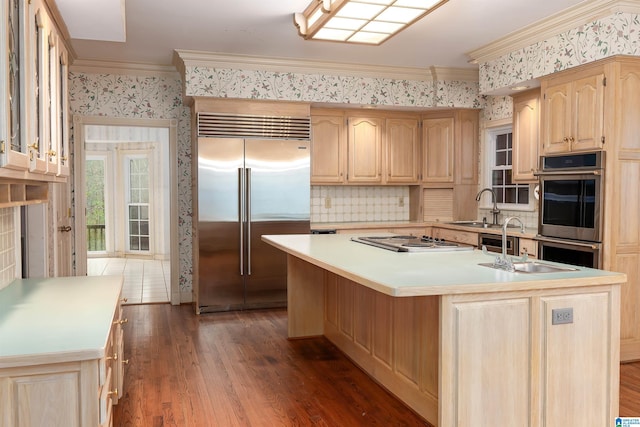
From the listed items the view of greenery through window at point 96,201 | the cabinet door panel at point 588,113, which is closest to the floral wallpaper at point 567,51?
the cabinet door panel at point 588,113

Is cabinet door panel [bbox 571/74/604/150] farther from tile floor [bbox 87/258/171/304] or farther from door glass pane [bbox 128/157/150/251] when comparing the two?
door glass pane [bbox 128/157/150/251]

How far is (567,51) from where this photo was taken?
4.41m

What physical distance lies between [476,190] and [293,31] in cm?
305

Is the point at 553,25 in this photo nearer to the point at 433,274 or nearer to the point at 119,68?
the point at 433,274

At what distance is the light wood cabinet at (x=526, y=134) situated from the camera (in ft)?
17.5

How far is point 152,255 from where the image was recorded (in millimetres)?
10328

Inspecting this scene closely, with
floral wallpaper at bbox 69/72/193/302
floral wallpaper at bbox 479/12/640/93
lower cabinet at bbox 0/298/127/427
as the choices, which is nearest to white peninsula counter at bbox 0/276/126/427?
lower cabinet at bbox 0/298/127/427

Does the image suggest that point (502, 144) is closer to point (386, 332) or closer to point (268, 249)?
point (268, 249)

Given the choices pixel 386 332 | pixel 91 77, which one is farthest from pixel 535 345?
pixel 91 77

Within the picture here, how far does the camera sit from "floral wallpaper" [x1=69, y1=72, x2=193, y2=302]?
5.86 meters

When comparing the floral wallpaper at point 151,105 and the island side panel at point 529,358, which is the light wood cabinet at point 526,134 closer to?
the island side panel at point 529,358

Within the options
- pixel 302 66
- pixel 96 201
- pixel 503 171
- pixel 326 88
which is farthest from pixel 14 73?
pixel 96 201

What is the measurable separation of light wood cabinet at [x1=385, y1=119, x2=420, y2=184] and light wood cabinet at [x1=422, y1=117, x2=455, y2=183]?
0.35ft

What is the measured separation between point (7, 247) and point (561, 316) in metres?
2.85
